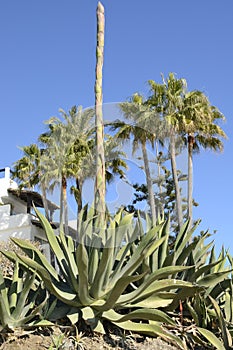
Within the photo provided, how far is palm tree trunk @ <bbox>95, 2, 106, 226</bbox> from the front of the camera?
5883 mm

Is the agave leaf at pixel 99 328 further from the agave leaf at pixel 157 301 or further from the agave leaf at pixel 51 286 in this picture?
the agave leaf at pixel 157 301

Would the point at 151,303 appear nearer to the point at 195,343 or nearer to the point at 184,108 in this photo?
the point at 195,343

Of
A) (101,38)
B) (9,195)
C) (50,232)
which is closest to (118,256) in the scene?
(50,232)

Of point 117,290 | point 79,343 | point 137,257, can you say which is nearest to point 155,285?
point 137,257

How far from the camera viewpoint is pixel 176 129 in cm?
2389

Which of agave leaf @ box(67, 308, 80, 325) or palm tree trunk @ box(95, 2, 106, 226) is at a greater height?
palm tree trunk @ box(95, 2, 106, 226)

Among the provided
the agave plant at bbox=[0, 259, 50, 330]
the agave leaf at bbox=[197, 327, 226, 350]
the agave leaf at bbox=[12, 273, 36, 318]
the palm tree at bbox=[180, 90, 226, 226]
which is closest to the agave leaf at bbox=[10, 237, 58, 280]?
the agave plant at bbox=[0, 259, 50, 330]

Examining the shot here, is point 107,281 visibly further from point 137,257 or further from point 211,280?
point 211,280

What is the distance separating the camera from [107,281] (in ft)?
17.6

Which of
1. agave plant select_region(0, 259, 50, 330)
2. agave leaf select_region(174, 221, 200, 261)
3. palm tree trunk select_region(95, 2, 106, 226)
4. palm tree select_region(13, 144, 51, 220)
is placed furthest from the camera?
palm tree select_region(13, 144, 51, 220)

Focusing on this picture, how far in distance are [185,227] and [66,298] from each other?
215 cm

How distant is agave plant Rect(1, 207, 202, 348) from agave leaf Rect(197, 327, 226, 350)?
386 mm

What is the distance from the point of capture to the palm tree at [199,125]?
79.3ft

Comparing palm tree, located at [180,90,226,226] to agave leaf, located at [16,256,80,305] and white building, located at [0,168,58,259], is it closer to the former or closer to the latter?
white building, located at [0,168,58,259]
